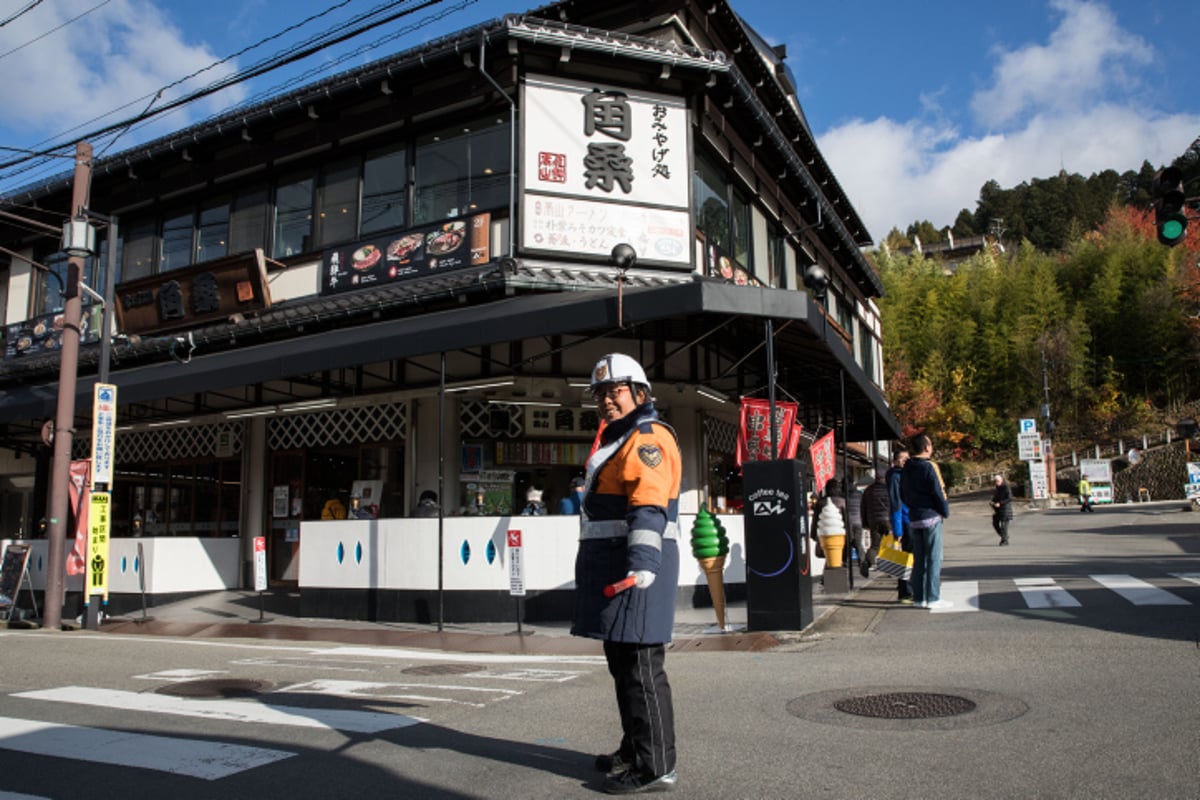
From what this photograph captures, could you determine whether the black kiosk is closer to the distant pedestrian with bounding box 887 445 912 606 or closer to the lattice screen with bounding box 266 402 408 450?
the distant pedestrian with bounding box 887 445 912 606

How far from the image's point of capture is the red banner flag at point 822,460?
1462cm

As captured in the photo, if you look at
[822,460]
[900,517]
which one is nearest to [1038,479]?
[822,460]

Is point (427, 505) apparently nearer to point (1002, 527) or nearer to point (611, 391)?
point (611, 391)

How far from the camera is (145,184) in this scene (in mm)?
19172

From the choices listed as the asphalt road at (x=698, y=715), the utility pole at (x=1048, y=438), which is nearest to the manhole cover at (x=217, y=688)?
the asphalt road at (x=698, y=715)

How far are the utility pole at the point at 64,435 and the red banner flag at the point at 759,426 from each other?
397 inches

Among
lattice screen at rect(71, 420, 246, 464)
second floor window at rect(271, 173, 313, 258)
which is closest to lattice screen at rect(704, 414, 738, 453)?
second floor window at rect(271, 173, 313, 258)

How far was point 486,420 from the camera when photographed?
1474 cm

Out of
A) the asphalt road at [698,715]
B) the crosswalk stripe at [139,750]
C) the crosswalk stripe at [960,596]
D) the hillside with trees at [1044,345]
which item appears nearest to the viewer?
the asphalt road at [698,715]

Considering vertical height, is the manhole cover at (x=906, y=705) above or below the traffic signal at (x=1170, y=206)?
below

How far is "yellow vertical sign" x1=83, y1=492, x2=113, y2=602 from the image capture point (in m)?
13.6

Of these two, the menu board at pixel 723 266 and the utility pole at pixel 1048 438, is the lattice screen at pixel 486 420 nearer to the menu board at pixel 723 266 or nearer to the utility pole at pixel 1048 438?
the menu board at pixel 723 266

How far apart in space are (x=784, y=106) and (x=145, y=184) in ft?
43.6

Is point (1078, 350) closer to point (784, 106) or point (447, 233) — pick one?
point (784, 106)
